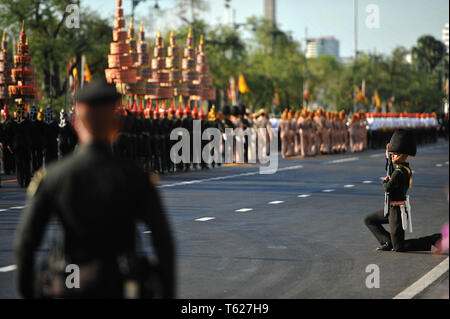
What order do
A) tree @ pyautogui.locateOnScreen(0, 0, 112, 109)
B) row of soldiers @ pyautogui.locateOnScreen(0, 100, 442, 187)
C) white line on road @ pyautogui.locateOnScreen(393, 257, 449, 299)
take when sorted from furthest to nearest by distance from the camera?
tree @ pyautogui.locateOnScreen(0, 0, 112, 109) → row of soldiers @ pyautogui.locateOnScreen(0, 100, 442, 187) → white line on road @ pyautogui.locateOnScreen(393, 257, 449, 299)

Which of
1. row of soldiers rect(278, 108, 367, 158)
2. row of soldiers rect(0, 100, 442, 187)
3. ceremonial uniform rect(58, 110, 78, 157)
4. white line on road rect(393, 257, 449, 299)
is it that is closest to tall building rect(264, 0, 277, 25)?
row of soldiers rect(278, 108, 367, 158)

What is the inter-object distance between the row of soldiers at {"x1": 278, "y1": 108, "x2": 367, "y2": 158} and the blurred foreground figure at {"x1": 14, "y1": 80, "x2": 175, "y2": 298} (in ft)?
113

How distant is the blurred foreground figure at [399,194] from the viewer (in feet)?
35.5

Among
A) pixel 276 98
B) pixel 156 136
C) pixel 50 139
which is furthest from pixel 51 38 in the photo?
pixel 276 98

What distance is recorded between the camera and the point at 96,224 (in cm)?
396

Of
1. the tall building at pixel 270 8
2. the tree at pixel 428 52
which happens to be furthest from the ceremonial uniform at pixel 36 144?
A: the tall building at pixel 270 8

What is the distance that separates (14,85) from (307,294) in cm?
2531

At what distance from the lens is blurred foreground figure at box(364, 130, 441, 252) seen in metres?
10.8

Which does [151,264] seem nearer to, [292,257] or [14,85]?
[292,257]

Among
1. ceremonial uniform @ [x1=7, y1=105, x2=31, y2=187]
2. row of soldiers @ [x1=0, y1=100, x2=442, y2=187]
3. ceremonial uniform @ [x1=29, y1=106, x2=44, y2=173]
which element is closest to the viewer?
ceremonial uniform @ [x1=7, y1=105, x2=31, y2=187]

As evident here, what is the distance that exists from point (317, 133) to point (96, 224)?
37177mm

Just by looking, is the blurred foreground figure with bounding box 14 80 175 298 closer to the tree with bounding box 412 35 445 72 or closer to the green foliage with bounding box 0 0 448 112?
the green foliage with bounding box 0 0 448 112

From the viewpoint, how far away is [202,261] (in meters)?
10.3

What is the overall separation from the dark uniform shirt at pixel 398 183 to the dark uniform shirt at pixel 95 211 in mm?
6953
